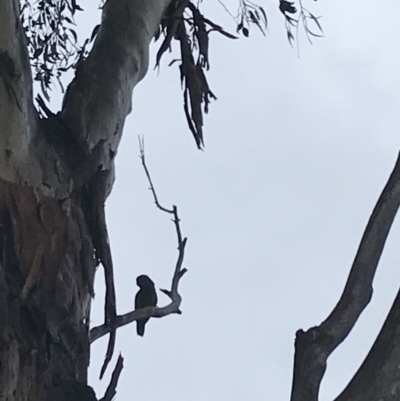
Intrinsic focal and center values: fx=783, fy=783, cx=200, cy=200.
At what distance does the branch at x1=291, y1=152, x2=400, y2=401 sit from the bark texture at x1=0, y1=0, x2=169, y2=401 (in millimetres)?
504

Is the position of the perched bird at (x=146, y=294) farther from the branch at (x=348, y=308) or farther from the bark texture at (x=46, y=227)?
the branch at (x=348, y=308)

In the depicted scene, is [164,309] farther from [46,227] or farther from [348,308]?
[348,308]

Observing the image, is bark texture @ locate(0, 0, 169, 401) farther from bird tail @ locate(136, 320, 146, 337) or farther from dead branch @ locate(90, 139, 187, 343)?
bird tail @ locate(136, 320, 146, 337)

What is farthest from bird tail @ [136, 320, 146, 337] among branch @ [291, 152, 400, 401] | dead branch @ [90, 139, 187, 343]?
branch @ [291, 152, 400, 401]

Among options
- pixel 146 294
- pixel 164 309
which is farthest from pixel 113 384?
pixel 146 294

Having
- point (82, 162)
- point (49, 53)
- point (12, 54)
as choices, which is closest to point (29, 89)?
point (12, 54)

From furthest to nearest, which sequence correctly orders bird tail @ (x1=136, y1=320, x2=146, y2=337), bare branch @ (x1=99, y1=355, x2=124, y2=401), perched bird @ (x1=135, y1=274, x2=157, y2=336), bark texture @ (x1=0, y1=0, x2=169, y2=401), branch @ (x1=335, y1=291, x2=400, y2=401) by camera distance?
perched bird @ (x1=135, y1=274, x2=157, y2=336) < bird tail @ (x1=136, y1=320, x2=146, y2=337) < bare branch @ (x1=99, y1=355, x2=124, y2=401) < bark texture @ (x1=0, y1=0, x2=169, y2=401) < branch @ (x1=335, y1=291, x2=400, y2=401)

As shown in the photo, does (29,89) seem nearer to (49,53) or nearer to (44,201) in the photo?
(44,201)

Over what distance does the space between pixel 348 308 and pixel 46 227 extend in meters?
0.72

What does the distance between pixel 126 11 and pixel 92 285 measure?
0.85m

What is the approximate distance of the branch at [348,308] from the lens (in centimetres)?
113

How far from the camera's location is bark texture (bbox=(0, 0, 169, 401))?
4.80 feet

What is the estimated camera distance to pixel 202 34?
2.80 m

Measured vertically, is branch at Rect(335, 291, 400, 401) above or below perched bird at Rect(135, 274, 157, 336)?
below
